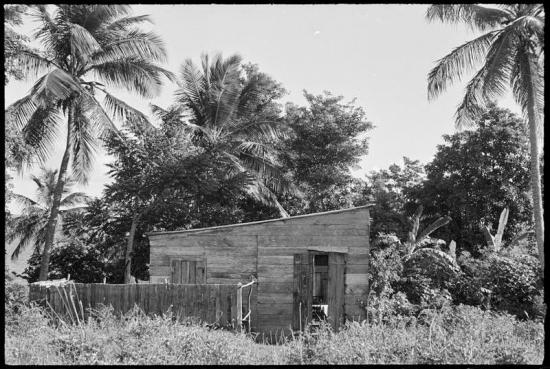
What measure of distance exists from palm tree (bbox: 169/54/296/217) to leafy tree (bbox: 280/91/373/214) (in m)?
1.04

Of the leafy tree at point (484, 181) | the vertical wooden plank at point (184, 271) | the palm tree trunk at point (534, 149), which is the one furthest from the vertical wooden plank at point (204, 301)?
the leafy tree at point (484, 181)

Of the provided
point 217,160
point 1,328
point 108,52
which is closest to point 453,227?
point 217,160

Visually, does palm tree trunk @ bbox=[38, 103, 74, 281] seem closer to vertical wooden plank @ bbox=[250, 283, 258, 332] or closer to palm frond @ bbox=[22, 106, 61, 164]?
palm frond @ bbox=[22, 106, 61, 164]

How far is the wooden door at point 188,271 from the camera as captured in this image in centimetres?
1364

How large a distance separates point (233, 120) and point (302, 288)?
14.7 m

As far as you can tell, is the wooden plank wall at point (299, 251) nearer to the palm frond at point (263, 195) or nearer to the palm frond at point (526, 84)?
the palm frond at point (526, 84)

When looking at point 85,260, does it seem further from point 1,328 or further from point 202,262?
point 1,328

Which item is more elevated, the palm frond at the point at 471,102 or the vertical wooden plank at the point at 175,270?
the palm frond at the point at 471,102

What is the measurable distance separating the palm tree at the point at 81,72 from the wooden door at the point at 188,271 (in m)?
6.61

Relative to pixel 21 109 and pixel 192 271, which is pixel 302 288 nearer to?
pixel 192 271

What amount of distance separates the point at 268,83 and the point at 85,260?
1314cm

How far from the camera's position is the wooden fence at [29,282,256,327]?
1063 centimetres

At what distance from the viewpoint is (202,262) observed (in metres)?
13.7

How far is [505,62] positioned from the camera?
1557 cm
